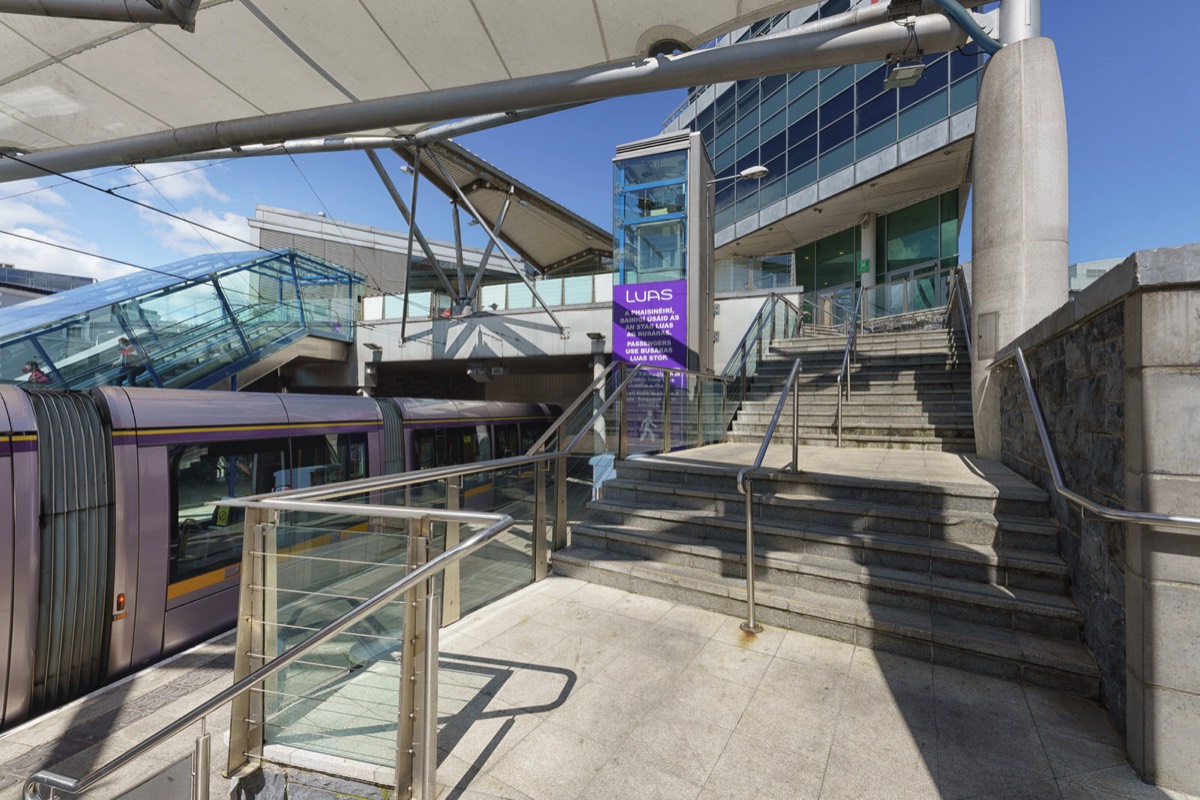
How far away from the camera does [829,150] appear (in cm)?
1906

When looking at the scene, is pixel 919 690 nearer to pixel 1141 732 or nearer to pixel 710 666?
pixel 1141 732

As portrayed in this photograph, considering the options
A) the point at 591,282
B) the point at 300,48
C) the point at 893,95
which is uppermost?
the point at 893,95

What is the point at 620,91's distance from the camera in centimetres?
646

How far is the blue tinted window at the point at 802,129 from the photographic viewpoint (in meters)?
20.1

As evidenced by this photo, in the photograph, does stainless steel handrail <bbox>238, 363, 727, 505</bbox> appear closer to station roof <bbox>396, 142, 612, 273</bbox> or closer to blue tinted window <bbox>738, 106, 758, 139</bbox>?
station roof <bbox>396, 142, 612, 273</bbox>

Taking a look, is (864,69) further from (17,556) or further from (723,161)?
(17,556)

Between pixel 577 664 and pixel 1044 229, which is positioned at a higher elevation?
pixel 1044 229

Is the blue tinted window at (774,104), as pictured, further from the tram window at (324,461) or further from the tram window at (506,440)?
the tram window at (324,461)

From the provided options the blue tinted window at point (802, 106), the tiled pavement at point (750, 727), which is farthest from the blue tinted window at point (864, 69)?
the tiled pavement at point (750, 727)

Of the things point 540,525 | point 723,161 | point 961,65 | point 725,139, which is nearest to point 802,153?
point 961,65

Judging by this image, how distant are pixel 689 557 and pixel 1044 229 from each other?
5014 mm

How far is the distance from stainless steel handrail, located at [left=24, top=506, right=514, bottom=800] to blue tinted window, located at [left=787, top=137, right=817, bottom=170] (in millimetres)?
21722

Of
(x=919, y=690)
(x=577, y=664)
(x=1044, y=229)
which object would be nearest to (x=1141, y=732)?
(x=919, y=690)

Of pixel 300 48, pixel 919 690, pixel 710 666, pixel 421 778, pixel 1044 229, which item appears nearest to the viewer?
pixel 421 778
